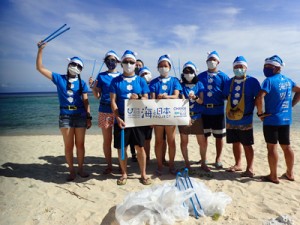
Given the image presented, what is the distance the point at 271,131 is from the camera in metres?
5.14

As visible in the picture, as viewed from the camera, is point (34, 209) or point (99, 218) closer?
point (99, 218)

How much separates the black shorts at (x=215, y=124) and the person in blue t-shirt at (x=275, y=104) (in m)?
1.10

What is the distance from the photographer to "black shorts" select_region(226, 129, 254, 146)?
5.48 m

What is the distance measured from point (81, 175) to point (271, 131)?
4.30 meters

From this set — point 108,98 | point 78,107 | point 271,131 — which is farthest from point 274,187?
point 78,107

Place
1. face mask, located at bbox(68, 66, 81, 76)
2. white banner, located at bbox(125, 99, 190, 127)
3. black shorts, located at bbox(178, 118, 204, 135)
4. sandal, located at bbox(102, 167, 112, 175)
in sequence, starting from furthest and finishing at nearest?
sandal, located at bbox(102, 167, 112, 175)
black shorts, located at bbox(178, 118, 204, 135)
face mask, located at bbox(68, 66, 81, 76)
white banner, located at bbox(125, 99, 190, 127)

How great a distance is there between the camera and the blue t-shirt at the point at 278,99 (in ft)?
16.3

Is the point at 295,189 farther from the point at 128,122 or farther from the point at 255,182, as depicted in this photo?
the point at 128,122

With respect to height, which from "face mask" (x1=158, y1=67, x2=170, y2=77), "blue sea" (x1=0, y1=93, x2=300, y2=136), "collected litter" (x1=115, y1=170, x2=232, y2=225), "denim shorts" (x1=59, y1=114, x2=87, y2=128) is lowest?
"blue sea" (x1=0, y1=93, x2=300, y2=136)

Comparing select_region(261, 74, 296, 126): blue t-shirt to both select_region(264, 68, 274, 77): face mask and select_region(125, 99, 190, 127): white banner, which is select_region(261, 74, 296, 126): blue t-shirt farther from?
select_region(125, 99, 190, 127): white banner

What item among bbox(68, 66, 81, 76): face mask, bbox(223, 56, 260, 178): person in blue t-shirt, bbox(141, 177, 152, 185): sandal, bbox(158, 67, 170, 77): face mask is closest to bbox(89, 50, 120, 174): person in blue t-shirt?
bbox(68, 66, 81, 76): face mask

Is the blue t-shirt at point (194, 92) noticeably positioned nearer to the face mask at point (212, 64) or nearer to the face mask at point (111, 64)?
the face mask at point (212, 64)

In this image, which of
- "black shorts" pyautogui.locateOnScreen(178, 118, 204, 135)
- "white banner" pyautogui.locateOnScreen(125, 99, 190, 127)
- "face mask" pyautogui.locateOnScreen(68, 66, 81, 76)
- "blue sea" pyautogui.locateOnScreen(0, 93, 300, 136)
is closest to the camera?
"white banner" pyautogui.locateOnScreen(125, 99, 190, 127)

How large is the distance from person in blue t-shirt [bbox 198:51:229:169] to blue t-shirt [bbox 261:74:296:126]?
1120mm
